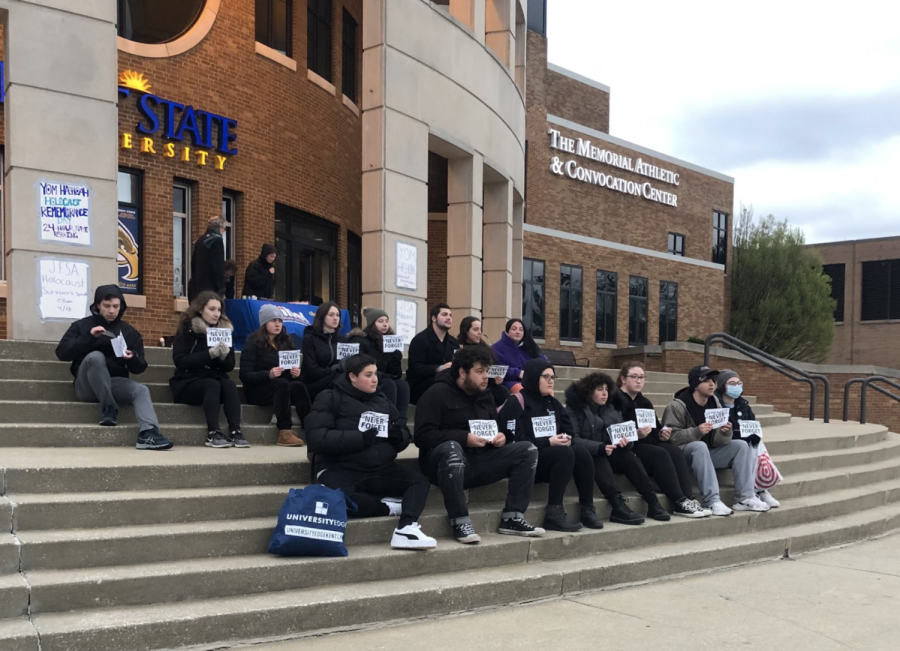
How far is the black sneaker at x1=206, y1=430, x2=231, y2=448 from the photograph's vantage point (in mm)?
6930

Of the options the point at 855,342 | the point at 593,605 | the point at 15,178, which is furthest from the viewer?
the point at 855,342

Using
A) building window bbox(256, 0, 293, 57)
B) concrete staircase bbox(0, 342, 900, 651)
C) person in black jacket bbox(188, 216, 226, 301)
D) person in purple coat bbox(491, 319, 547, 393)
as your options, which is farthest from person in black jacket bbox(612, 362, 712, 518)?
building window bbox(256, 0, 293, 57)

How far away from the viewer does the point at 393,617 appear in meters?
5.14

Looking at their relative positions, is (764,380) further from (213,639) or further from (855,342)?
(855,342)

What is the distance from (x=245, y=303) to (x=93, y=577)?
5979 millimetres

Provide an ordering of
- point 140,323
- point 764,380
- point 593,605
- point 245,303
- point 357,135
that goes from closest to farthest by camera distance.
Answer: point 593,605
point 245,303
point 140,323
point 357,135
point 764,380

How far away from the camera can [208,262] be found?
1052 cm

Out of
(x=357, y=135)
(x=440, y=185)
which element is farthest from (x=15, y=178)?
(x=440, y=185)

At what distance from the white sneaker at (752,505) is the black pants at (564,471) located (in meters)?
2.08

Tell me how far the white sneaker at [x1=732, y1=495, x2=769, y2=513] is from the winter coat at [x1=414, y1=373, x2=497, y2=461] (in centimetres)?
321

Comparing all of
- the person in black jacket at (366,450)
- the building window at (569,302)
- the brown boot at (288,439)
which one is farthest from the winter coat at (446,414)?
the building window at (569,302)

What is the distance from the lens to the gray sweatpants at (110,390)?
21.8 feet

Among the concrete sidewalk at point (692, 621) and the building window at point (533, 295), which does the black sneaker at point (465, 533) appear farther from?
the building window at point (533, 295)

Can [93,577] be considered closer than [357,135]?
Yes
